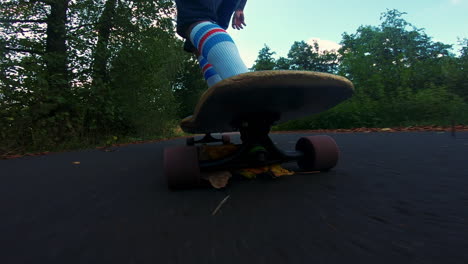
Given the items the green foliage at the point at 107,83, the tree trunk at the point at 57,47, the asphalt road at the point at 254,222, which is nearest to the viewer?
the asphalt road at the point at 254,222

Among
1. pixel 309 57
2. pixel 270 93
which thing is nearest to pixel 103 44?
pixel 270 93

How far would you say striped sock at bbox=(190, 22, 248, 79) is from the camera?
1103 mm

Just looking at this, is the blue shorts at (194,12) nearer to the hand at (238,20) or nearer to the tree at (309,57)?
the hand at (238,20)

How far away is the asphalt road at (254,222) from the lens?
1.50 feet

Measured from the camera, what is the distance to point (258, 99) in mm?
916

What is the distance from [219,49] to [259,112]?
0.37m

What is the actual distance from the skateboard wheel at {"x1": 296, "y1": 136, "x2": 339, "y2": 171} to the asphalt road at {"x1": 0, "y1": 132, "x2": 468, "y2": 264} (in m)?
0.09

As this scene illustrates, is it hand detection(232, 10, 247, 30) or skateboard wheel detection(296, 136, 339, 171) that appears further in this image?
hand detection(232, 10, 247, 30)

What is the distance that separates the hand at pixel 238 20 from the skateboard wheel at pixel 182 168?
137cm

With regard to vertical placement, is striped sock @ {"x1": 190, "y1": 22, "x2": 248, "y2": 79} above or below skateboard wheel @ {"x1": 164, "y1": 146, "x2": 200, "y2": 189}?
above

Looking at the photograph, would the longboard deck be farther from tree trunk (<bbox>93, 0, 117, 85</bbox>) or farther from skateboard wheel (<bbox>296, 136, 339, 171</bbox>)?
tree trunk (<bbox>93, 0, 117, 85</bbox>)

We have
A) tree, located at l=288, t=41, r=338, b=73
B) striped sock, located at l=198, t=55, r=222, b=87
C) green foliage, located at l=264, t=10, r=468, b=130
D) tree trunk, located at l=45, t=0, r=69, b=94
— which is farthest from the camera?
tree, located at l=288, t=41, r=338, b=73

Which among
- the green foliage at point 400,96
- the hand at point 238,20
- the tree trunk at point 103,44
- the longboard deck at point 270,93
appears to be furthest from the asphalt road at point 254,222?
the green foliage at point 400,96

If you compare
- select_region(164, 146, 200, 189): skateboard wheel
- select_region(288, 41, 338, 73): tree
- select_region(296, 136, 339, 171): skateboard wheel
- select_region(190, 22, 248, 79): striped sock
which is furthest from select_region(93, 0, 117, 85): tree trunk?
select_region(288, 41, 338, 73): tree
